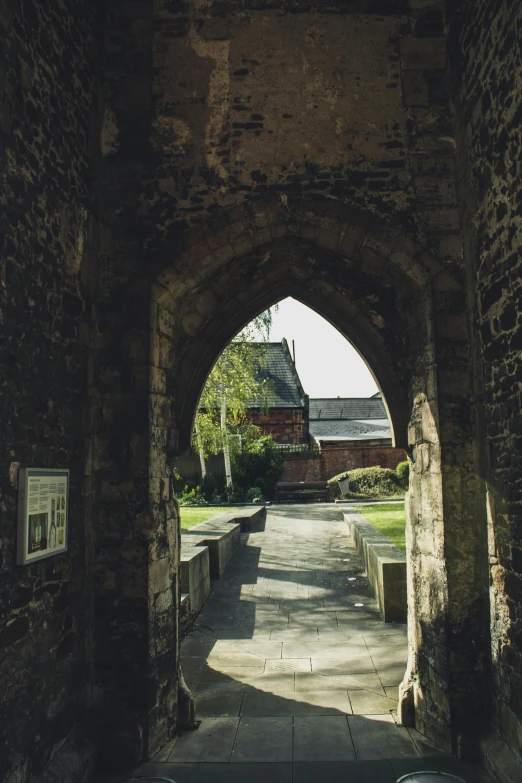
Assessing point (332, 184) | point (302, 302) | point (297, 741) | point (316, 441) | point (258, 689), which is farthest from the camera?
point (316, 441)

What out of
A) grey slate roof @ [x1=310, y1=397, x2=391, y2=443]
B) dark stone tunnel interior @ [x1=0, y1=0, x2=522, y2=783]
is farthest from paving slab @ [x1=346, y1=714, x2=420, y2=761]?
grey slate roof @ [x1=310, y1=397, x2=391, y2=443]

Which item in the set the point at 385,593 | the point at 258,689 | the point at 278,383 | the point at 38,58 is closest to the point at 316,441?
the point at 278,383

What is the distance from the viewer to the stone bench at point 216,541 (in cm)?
873

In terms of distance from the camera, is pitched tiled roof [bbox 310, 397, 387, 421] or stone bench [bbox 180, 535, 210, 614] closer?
stone bench [bbox 180, 535, 210, 614]

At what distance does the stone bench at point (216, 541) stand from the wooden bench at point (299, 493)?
9.51 m

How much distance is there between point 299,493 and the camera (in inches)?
797

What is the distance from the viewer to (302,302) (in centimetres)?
547

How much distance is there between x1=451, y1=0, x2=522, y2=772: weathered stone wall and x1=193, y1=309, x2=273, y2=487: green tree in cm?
1136

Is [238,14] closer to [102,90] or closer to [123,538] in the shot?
[102,90]

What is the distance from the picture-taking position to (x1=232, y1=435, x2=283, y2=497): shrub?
20.7 metres

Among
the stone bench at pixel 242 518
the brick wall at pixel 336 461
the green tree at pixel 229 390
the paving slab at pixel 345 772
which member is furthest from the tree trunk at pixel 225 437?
the paving slab at pixel 345 772

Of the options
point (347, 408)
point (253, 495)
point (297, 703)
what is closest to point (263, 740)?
point (297, 703)

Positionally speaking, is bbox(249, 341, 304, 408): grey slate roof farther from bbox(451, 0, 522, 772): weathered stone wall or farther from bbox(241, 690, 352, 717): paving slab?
bbox(451, 0, 522, 772): weathered stone wall

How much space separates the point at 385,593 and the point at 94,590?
364cm
